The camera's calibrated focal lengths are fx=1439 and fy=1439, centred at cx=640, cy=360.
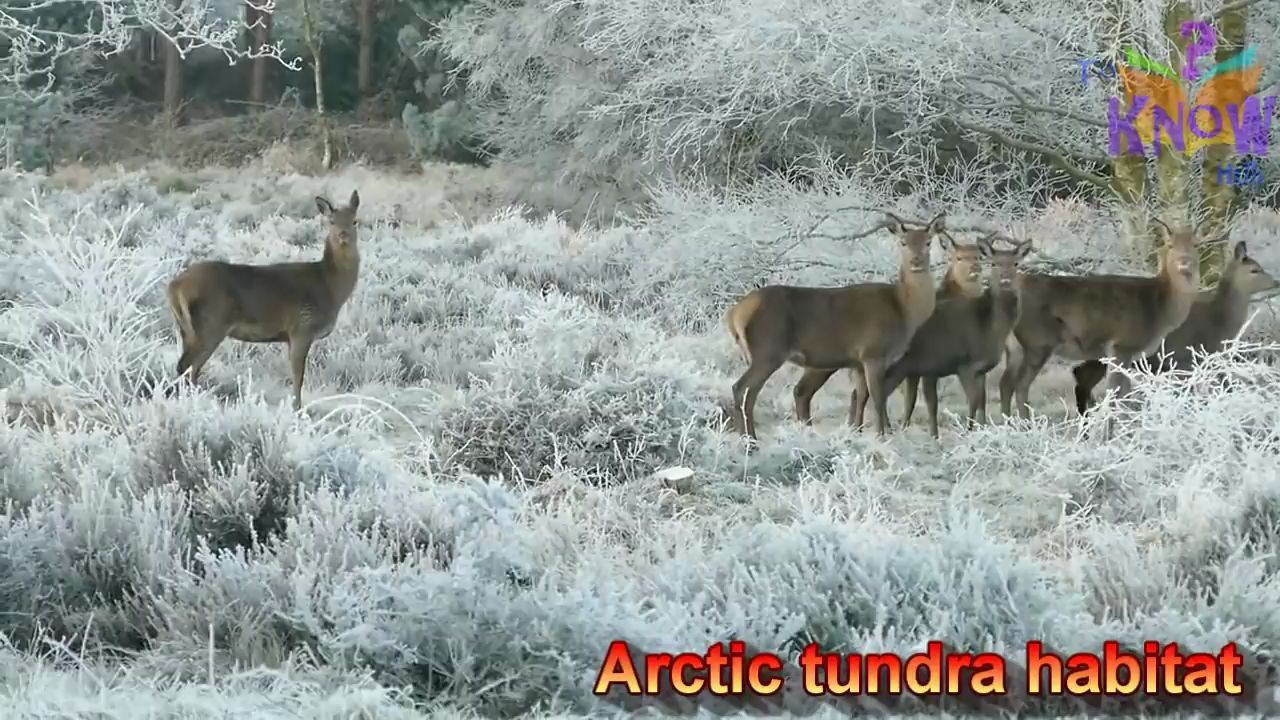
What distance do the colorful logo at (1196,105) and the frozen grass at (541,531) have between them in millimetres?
1481

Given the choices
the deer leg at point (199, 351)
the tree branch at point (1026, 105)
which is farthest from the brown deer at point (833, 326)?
the deer leg at point (199, 351)

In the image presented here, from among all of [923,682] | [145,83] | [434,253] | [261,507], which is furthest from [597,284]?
[145,83]

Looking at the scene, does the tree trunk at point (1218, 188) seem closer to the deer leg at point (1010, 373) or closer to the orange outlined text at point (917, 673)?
the deer leg at point (1010, 373)

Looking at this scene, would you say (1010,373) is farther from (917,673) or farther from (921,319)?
(917,673)

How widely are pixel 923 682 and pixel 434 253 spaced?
1414 cm

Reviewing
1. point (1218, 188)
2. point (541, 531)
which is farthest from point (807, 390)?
point (541, 531)

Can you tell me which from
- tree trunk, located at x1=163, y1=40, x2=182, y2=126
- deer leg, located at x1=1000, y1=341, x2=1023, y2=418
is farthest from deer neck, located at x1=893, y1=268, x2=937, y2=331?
tree trunk, located at x1=163, y1=40, x2=182, y2=126

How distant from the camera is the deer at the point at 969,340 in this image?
28.0 ft

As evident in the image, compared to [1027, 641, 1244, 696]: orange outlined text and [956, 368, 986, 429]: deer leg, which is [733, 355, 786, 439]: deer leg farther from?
[1027, 641, 1244, 696]: orange outlined text

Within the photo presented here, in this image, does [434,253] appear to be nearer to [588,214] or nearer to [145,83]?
[588,214]

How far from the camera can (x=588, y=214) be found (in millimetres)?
23000

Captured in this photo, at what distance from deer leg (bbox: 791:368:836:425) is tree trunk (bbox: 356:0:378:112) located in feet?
71.6

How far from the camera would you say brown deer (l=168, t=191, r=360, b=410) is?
27.9 feet

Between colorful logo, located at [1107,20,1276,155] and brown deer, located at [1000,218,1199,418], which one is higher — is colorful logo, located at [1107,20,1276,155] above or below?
above
